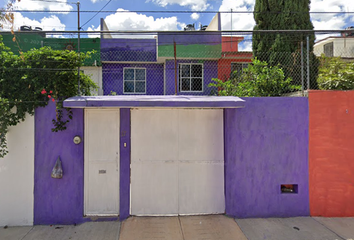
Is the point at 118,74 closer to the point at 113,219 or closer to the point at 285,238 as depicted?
the point at 113,219

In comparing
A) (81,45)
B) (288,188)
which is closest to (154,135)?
(288,188)

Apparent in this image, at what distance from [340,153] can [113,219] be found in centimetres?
477

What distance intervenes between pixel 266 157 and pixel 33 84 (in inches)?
189

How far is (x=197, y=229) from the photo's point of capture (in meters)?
4.27

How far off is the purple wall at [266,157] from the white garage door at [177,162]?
262 millimetres

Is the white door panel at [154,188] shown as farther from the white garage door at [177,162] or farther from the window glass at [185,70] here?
the window glass at [185,70]

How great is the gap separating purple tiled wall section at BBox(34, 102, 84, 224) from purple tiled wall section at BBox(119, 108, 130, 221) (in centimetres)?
76

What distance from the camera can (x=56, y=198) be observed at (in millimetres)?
4578

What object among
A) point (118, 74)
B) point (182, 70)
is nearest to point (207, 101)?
point (182, 70)

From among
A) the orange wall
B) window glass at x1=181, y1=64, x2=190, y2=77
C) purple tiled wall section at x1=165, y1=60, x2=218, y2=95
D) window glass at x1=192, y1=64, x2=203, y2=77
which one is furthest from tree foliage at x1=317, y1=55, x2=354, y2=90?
window glass at x1=181, y1=64, x2=190, y2=77

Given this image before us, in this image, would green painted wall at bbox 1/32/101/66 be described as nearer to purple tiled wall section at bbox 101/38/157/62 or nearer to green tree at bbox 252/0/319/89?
purple tiled wall section at bbox 101/38/157/62

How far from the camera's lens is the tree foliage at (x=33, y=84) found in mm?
4414

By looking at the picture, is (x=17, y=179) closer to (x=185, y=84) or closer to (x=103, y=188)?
(x=103, y=188)

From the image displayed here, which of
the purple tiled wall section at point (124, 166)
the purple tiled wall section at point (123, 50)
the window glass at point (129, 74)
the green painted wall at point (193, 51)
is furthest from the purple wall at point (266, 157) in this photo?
the purple tiled wall section at point (123, 50)
